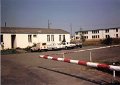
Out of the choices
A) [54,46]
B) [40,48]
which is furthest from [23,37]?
[54,46]

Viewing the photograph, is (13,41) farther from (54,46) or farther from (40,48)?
(54,46)

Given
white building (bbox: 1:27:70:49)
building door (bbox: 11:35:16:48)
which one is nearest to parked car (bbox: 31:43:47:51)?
white building (bbox: 1:27:70:49)

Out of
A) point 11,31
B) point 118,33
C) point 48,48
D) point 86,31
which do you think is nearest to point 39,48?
point 48,48

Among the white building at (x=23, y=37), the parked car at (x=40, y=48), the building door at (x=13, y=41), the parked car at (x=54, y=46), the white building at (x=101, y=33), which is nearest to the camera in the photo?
the parked car at (x=40, y=48)

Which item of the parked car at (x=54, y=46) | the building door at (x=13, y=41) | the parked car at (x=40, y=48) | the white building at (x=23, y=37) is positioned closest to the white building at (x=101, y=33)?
the white building at (x=23, y=37)

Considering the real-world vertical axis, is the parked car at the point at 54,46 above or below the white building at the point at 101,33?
below

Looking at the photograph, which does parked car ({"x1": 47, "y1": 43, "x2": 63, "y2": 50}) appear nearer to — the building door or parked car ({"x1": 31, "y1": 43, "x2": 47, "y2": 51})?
parked car ({"x1": 31, "y1": 43, "x2": 47, "y2": 51})

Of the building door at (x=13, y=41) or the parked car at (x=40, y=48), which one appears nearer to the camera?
the parked car at (x=40, y=48)

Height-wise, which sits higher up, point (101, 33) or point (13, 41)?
point (101, 33)

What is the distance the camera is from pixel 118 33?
281 ft

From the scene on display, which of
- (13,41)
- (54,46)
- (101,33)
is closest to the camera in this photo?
(54,46)

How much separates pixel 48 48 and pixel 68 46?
4431mm

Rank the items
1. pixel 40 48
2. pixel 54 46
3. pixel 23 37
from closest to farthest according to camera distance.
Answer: pixel 40 48 → pixel 54 46 → pixel 23 37

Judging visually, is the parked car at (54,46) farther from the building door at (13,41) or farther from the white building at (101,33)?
the white building at (101,33)
